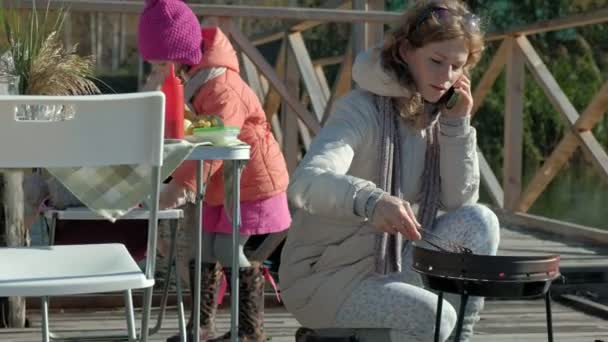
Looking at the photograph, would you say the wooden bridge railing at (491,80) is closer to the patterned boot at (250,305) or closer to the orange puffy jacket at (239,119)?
the orange puffy jacket at (239,119)

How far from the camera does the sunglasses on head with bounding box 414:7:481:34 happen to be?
269 cm

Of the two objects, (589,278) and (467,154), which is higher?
(467,154)

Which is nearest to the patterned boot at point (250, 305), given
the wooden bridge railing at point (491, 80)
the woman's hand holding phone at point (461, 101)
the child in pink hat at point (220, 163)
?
the child in pink hat at point (220, 163)

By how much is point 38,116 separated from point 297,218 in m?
0.62

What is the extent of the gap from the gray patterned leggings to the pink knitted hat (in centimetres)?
114

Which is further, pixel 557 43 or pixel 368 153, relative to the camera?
pixel 557 43

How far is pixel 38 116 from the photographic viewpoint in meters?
2.88

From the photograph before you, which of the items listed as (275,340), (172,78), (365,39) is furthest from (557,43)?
(172,78)

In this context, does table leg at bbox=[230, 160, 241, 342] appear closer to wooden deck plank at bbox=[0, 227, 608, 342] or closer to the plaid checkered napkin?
the plaid checkered napkin

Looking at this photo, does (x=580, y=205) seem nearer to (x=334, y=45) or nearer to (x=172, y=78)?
(x=334, y=45)

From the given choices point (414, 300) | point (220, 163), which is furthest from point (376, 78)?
point (220, 163)

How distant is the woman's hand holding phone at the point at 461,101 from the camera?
2.77 meters

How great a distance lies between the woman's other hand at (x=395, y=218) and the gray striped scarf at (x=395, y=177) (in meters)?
0.37

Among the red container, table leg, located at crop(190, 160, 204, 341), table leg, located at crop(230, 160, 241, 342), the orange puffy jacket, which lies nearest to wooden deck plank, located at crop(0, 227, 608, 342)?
the orange puffy jacket
